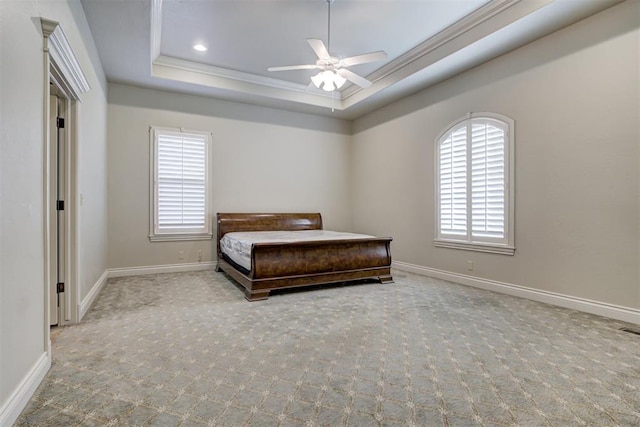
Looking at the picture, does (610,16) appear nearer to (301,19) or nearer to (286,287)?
(301,19)

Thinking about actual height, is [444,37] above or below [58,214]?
above

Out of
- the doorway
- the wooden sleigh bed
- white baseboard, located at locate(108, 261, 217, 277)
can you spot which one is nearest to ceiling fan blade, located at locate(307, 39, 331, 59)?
the wooden sleigh bed

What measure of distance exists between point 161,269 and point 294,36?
4126mm

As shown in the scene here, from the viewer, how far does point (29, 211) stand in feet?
6.14

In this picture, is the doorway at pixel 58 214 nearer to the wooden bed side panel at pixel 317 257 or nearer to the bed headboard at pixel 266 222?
the wooden bed side panel at pixel 317 257

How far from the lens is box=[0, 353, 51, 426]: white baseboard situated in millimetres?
1523

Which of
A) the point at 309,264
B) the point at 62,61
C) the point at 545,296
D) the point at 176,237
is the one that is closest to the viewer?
the point at 62,61

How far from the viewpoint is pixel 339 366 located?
220 cm

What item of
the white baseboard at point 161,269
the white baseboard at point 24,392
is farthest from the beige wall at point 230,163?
the white baseboard at point 24,392

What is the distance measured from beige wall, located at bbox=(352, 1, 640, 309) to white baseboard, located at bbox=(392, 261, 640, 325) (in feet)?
0.19

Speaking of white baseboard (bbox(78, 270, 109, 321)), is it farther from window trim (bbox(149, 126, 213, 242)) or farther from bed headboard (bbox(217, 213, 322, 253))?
bed headboard (bbox(217, 213, 322, 253))

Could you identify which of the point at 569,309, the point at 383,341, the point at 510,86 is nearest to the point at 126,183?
the point at 383,341

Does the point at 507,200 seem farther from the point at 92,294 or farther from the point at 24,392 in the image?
the point at 92,294

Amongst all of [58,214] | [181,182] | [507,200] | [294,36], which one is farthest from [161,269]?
[507,200]
